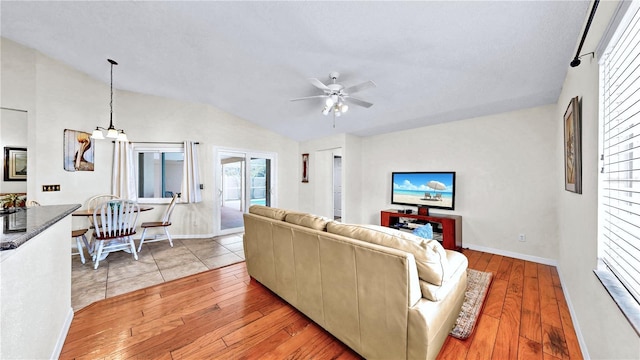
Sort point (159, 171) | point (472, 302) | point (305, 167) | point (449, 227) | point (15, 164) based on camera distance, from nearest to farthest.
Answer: point (472, 302) < point (15, 164) < point (449, 227) < point (159, 171) < point (305, 167)

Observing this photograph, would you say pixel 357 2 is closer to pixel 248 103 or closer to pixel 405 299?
pixel 405 299

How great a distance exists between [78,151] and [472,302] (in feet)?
19.3

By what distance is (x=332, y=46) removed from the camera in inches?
95.3

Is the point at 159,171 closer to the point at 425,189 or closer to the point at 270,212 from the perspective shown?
the point at 270,212

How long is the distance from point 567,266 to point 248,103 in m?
4.94

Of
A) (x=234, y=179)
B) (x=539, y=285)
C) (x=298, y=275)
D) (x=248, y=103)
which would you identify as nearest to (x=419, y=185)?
(x=539, y=285)

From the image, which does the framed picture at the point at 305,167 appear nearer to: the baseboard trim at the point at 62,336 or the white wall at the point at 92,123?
the white wall at the point at 92,123

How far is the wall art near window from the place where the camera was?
140 inches

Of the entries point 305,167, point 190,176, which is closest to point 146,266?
point 190,176

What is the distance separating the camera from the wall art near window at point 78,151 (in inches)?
140

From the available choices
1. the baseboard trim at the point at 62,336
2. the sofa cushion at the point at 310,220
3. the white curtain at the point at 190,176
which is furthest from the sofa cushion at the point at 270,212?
the white curtain at the point at 190,176

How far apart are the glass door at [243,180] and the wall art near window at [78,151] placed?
6.61 feet

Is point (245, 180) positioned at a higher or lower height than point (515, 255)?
higher

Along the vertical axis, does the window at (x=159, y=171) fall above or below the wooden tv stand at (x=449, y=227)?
above
